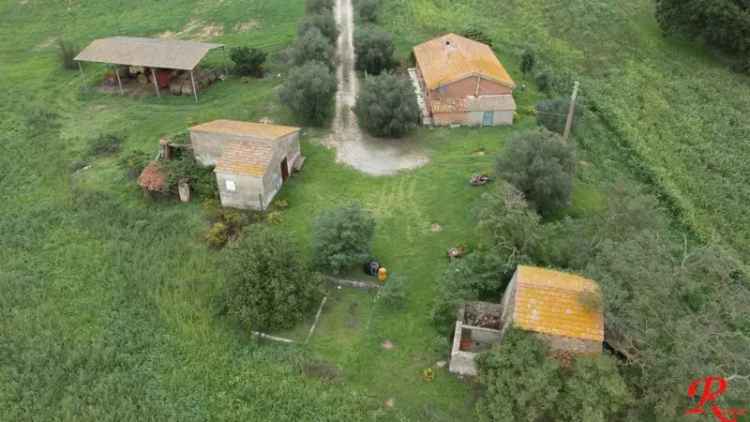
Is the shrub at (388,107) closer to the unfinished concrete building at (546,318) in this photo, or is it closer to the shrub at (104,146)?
the shrub at (104,146)

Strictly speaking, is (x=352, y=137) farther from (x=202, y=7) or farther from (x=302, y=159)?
(x=202, y=7)

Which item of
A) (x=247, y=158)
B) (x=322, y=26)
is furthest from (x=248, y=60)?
(x=247, y=158)

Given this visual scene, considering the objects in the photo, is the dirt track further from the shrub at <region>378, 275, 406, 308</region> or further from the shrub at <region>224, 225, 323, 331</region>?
the shrub at <region>224, 225, 323, 331</region>

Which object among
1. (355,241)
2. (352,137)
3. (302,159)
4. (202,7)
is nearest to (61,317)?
(355,241)

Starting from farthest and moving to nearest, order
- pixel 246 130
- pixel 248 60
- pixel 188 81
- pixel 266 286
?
pixel 248 60, pixel 188 81, pixel 246 130, pixel 266 286

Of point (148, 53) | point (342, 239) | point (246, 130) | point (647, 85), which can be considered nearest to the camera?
point (342, 239)

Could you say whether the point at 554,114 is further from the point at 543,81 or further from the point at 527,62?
the point at 527,62
